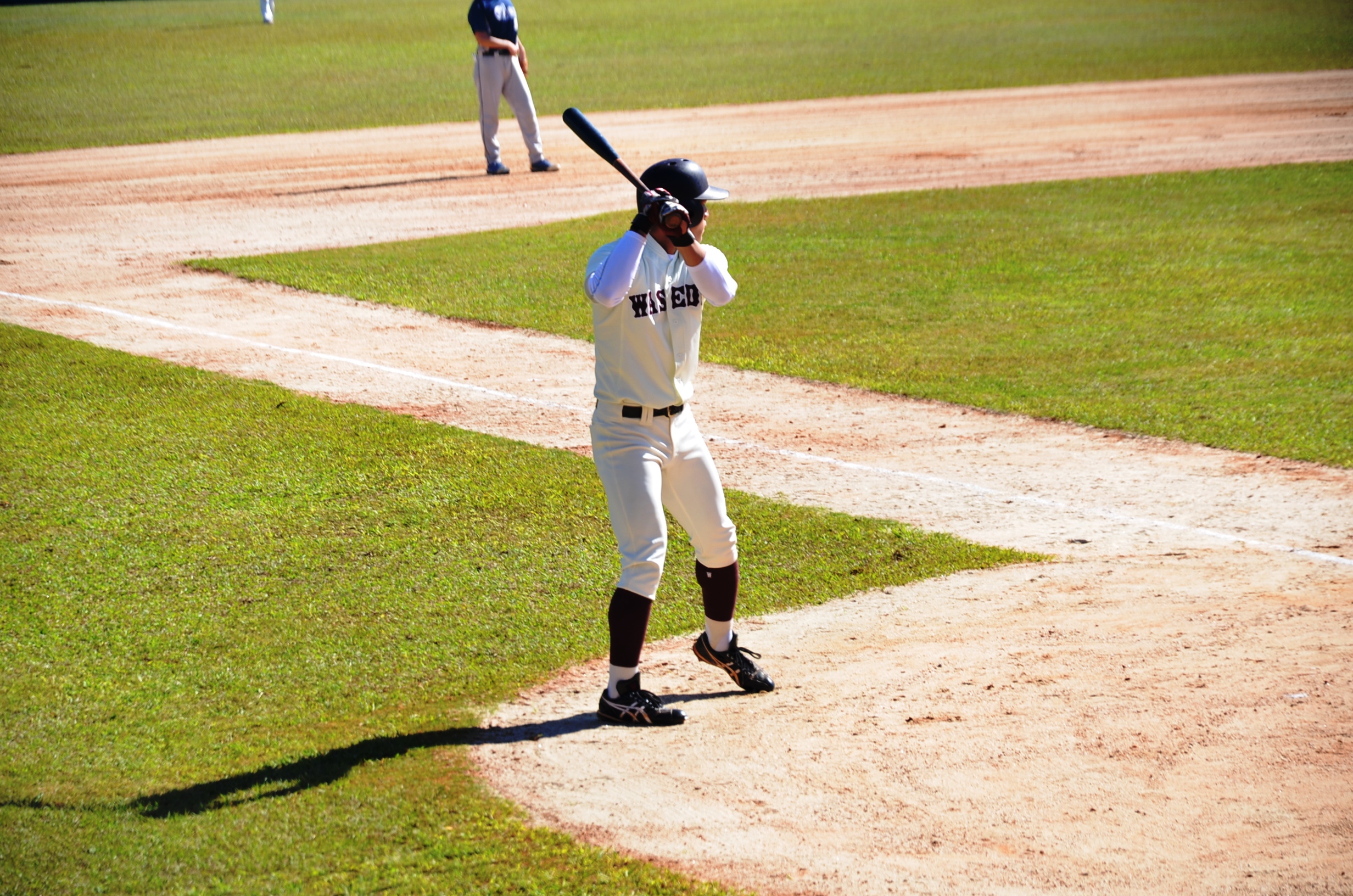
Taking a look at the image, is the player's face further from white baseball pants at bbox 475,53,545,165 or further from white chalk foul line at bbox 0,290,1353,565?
white baseball pants at bbox 475,53,545,165

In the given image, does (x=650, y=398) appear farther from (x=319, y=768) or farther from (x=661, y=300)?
(x=319, y=768)

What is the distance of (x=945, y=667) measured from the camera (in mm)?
5391

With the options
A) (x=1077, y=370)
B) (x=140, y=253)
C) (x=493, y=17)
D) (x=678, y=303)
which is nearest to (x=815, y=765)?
(x=678, y=303)

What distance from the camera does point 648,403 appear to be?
5004 millimetres

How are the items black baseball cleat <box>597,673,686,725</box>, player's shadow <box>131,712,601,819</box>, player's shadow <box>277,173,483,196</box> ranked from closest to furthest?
player's shadow <box>131,712,601,819</box>, black baseball cleat <box>597,673,686,725</box>, player's shadow <box>277,173,483,196</box>

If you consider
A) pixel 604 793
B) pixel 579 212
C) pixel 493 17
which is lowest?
pixel 604 793

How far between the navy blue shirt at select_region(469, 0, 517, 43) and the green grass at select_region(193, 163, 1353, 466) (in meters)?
4.28

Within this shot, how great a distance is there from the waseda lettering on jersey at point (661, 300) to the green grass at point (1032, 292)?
4609 mm

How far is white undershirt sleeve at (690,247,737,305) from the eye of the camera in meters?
5.00

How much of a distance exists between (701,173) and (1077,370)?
5.69 metres

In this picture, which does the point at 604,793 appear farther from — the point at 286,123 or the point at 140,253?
the point at 286,123

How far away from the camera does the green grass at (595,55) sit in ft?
84.4

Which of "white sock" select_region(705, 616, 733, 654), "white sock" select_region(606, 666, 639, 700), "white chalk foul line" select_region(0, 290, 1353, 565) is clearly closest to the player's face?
"white sock" select_region(705, 616, 733, 654)

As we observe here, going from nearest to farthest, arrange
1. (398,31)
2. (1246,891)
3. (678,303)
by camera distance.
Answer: (1246,891), (678,303), (398,31)
